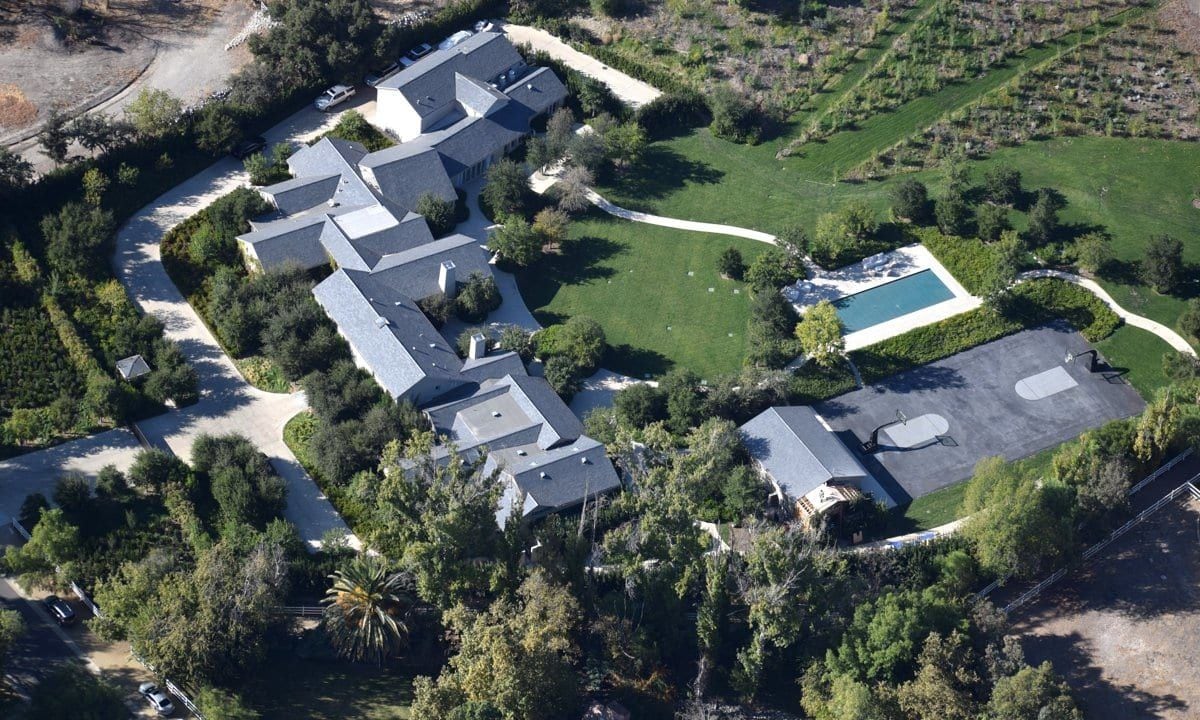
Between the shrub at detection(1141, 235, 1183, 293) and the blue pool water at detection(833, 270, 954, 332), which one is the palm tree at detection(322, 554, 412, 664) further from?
the shrub at detection(1141, 235, 1183, 293)

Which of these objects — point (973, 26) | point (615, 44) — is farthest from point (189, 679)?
point (973, 26)

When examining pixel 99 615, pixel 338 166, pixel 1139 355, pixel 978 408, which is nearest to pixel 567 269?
pixel 338 166

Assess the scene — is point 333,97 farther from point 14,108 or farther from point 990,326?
point 990,326

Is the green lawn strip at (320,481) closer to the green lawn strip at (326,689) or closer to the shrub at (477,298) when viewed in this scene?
the green lawn strip at (326,689)

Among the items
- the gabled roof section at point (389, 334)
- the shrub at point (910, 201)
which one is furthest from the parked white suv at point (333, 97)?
the shrub at point (910, 201)

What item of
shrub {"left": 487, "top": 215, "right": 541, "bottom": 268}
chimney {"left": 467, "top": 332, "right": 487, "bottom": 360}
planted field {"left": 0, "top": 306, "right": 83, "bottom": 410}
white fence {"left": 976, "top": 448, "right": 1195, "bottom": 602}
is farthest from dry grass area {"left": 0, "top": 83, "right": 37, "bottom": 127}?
white fence {"left": 976, "top": 448, "right": 1195, "bottom": 602}

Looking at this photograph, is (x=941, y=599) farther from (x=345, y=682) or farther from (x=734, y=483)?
(x=345, y=682)
